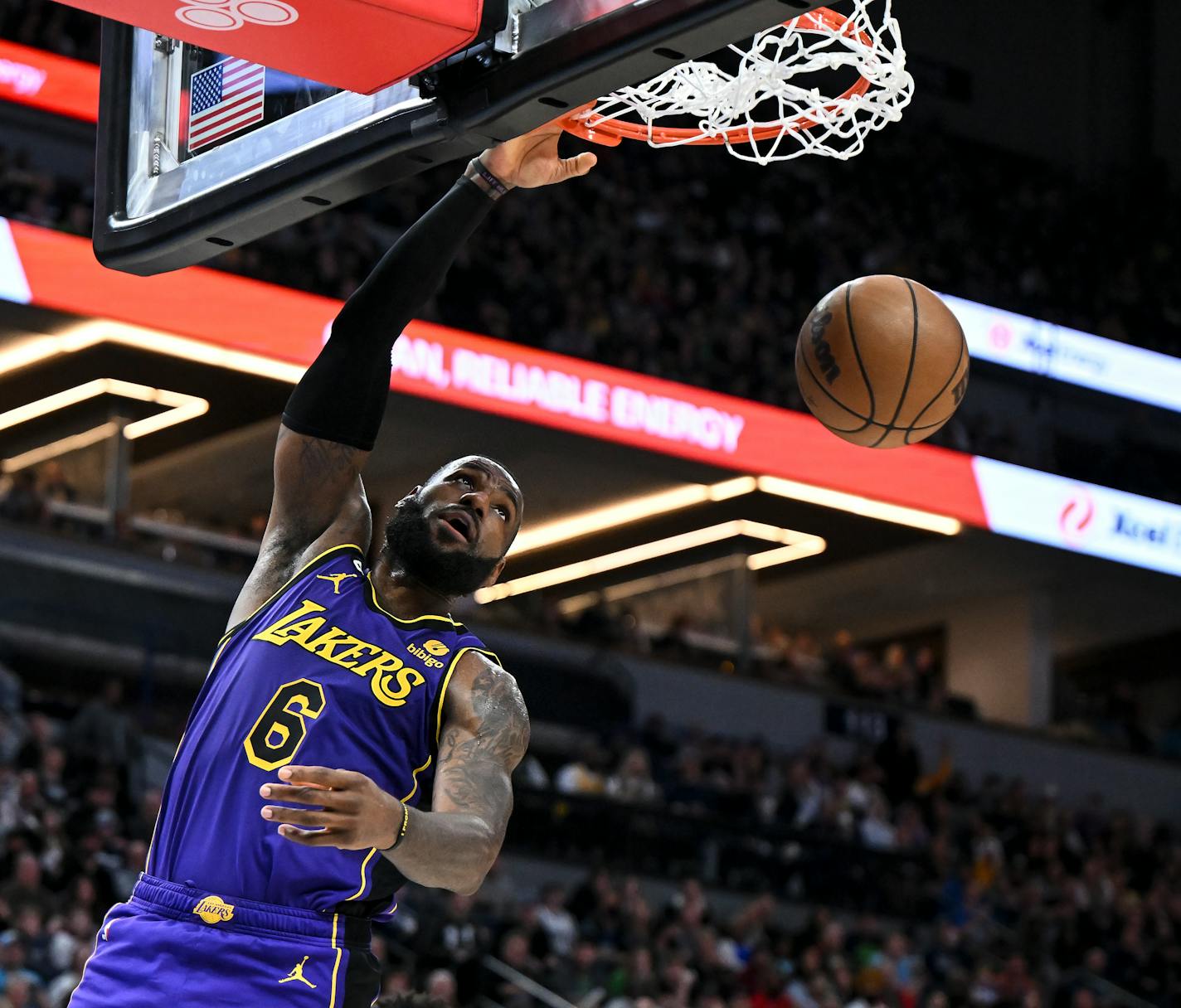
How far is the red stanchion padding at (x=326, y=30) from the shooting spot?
298 cm

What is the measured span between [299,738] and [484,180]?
46.8 inches

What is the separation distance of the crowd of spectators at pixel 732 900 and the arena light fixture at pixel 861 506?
245cm

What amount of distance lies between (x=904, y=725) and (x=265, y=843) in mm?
16583

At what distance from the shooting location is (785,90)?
3846 mm

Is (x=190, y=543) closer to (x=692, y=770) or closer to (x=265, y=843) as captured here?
(x=692, y=770)

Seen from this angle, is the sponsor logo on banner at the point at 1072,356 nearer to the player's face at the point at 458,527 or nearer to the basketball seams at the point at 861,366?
the basketball seams at the point at 861,366

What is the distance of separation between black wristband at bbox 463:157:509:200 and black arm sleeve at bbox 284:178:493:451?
0.04 feet

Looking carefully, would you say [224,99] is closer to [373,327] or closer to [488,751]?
[373,327]

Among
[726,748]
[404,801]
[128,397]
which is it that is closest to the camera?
[404,801]

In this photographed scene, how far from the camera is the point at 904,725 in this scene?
1919 centimetres

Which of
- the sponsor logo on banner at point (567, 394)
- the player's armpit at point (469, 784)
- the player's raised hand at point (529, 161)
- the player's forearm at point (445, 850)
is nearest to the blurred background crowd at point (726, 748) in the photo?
the sponsor logo on banner at point (567, 394)

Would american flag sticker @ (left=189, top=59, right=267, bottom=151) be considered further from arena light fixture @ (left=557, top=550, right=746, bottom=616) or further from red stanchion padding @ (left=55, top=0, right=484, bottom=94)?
arena light fixture @ (left=557, top=550, right=746, bottom=616)

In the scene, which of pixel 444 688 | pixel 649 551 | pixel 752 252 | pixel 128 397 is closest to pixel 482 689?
pixel 444 688

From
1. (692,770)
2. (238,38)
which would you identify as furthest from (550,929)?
(238,38)
